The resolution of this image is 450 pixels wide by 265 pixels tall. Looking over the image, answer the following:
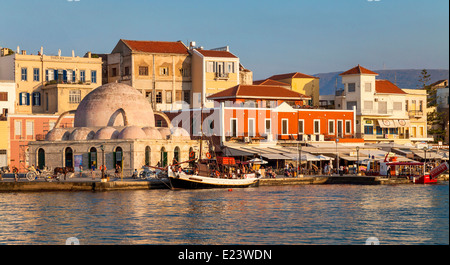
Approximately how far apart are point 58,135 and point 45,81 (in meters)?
13.8

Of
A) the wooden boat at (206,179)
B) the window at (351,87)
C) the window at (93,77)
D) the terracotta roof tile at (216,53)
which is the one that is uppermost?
the terracotta roof tile at (216,53)

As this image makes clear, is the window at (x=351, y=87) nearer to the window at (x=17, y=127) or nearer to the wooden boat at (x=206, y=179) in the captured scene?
the wooden boat at (x=206, y=179)

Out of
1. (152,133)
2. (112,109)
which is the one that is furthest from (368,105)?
(112,109)

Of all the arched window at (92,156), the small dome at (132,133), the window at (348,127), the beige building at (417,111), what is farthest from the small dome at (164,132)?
the beige building at (417,111)

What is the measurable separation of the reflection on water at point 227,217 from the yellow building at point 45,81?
24.9 m

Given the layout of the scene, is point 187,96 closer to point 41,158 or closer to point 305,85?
point 305,85

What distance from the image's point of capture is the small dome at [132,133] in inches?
1976

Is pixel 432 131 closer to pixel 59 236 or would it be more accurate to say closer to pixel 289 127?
pixel 289 127

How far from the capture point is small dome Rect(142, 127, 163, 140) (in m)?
51.7

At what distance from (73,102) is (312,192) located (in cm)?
3152

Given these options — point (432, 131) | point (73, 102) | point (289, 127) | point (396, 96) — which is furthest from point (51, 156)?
point (432, 131)

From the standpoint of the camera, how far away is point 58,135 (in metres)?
53.6

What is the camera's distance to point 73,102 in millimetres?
65062
